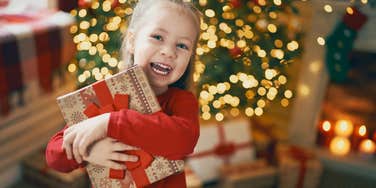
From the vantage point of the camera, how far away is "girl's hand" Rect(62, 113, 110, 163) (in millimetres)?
667

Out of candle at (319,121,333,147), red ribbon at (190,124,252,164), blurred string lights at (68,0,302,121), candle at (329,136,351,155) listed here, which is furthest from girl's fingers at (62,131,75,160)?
candle at (329,136,351,155)

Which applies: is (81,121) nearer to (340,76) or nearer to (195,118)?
(195,118)

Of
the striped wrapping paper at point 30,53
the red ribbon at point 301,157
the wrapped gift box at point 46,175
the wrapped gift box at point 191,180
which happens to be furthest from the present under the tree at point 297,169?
the striped wrapping paper at point 30,53

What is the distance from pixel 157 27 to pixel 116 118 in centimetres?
16

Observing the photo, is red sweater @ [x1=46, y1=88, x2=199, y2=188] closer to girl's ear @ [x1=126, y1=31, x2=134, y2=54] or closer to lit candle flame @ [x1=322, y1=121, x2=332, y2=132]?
girl's ear @ [x1=126, y1=31, x2=134, y2=54]

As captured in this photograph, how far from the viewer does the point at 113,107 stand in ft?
2.25

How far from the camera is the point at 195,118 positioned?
28.8 inches

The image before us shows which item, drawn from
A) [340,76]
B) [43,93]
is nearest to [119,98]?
[43,93]

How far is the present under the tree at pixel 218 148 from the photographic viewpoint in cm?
188

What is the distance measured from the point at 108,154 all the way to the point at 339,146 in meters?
1.77

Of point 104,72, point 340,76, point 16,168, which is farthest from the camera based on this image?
point 340,76

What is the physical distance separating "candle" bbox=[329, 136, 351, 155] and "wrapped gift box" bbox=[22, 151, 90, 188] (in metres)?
1.24

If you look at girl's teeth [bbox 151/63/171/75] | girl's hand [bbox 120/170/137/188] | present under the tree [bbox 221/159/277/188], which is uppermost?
girl's teeth [bbox 151/63/171/75]

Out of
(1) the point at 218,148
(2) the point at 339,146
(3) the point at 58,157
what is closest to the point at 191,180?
(1) the point at 218,148
